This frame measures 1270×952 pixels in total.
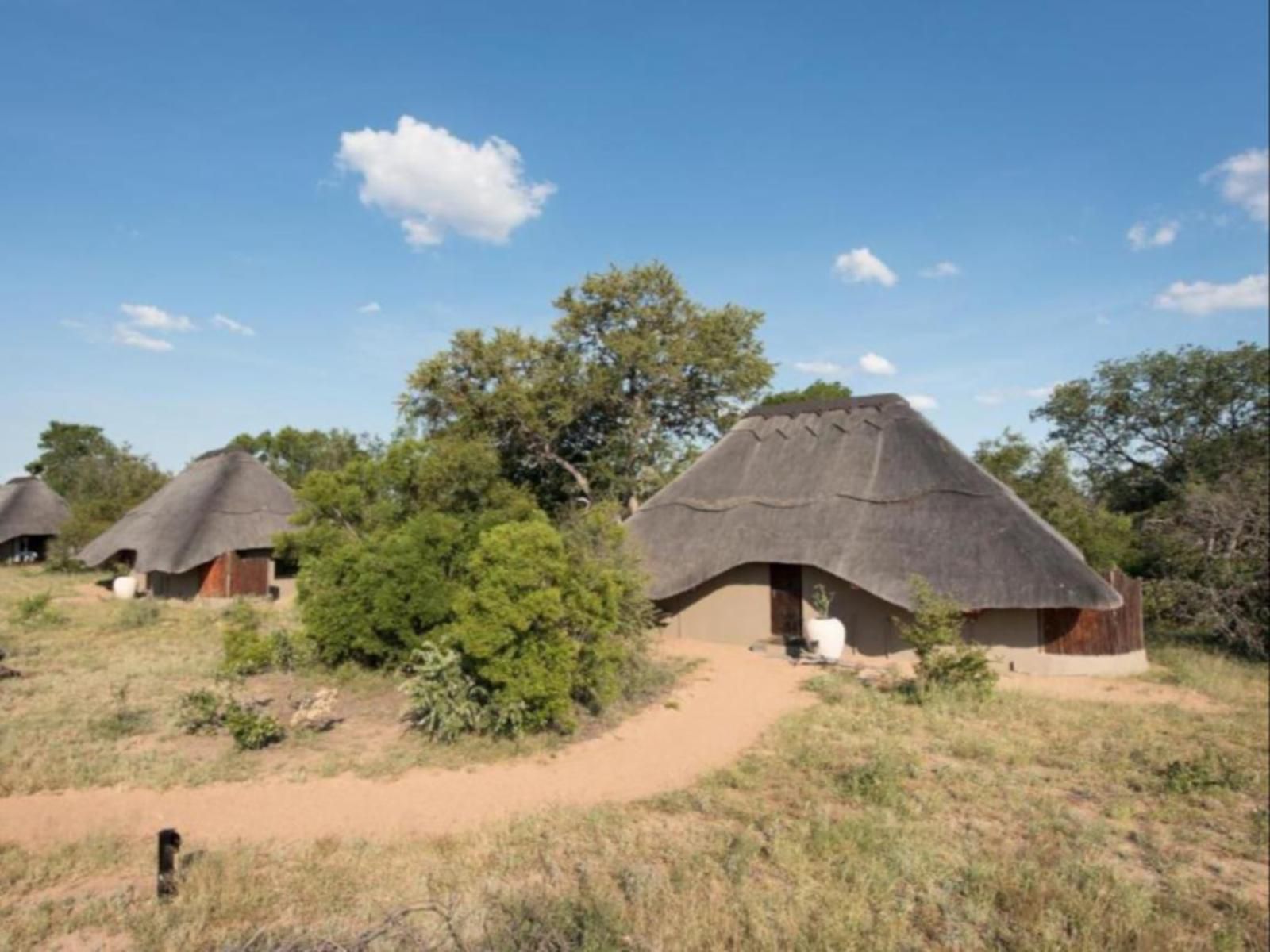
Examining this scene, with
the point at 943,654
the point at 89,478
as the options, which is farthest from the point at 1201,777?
the point at 89,478

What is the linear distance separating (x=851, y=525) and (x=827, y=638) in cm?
251

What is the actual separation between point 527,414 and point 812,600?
1010 centimetres

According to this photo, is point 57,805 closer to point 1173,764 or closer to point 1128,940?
point 1128,940

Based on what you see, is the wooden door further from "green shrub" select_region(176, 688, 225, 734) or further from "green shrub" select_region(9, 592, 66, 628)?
"green shrub" select_region(9, 592, 66, 628)

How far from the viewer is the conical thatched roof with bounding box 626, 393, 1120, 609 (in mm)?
13109

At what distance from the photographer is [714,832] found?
6.51 m

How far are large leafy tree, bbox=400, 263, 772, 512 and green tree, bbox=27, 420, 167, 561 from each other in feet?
52.3

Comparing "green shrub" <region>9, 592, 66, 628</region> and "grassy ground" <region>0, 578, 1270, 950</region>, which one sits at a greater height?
"green shrub" <region>9, 592, 66, 628</region>

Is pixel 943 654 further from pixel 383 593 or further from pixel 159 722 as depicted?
pixel 159 722

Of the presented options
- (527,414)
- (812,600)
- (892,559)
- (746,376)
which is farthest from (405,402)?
(892,559)

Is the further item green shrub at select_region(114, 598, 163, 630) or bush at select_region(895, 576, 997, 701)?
green shrub at select_region(114, 598, 163, 630)

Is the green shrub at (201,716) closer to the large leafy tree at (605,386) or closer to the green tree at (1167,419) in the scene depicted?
the large leafy tree at (605,386)

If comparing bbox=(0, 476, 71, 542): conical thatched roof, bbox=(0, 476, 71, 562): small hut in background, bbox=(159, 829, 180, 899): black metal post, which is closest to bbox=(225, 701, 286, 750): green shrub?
bbox=(159, 829, 180, 899): black metal post

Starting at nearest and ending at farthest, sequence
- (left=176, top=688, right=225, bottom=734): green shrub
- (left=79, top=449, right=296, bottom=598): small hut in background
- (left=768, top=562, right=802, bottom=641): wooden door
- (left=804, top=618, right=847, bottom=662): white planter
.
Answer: (left=176, top=688, right=225, bottom=734): green shrub → (left=804, top=618, right=847, bottom=662): white planter → (left=768, top=562, right=802, bottom=641): wooden door → (left=79, top=449, right=296, bottom=598): small hut in background
